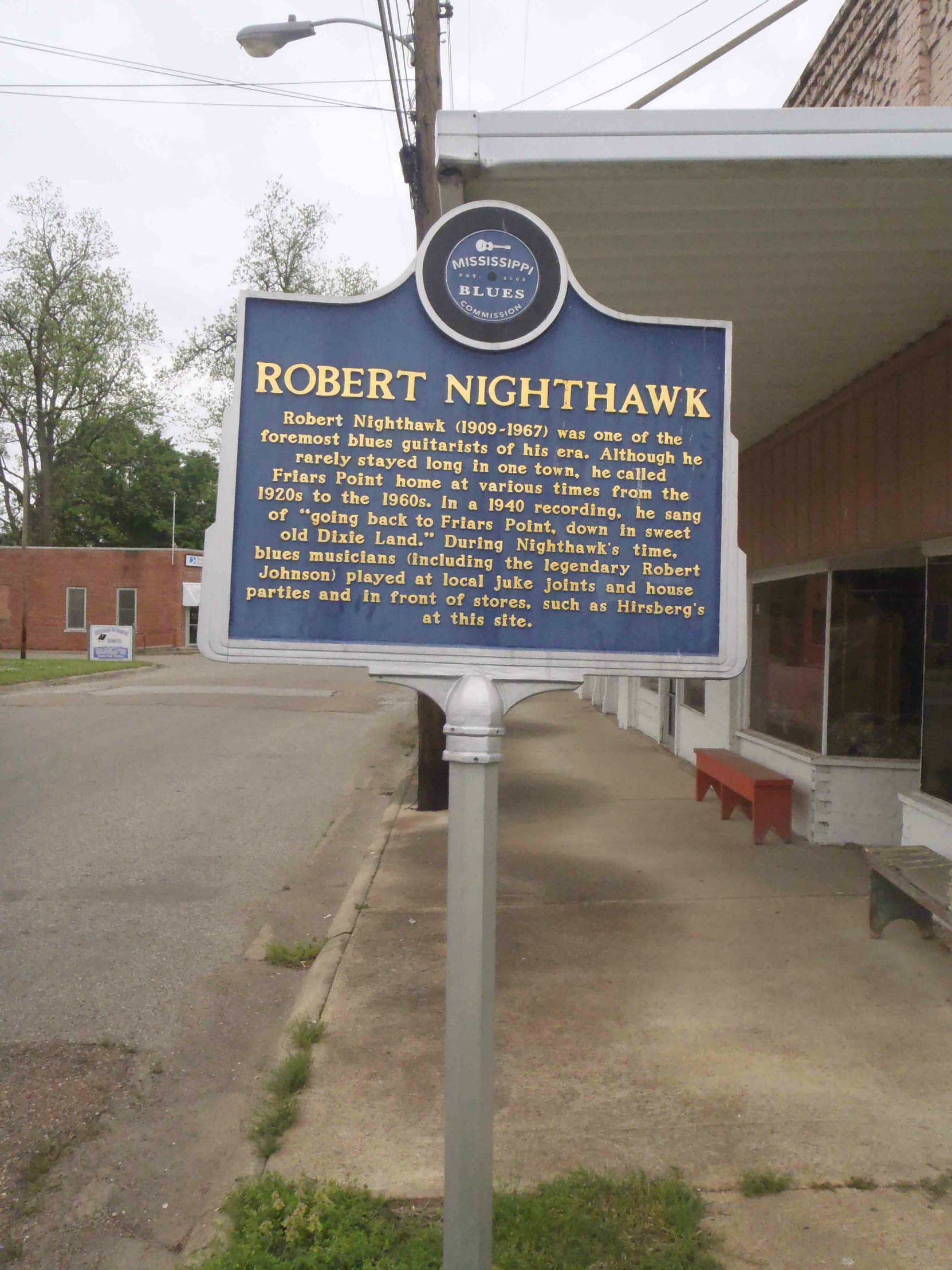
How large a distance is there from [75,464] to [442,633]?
55984mm

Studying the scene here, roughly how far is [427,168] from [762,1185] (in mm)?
8801

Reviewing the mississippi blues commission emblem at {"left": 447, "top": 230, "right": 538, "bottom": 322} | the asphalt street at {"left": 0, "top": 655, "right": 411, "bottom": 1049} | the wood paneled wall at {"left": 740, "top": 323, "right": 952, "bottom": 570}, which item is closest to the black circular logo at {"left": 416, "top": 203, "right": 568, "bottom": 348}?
the mississippi blues commission emblem at {"left": 447, "top": 230, "right": 538, "bottom": 322}

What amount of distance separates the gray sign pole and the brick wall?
6168mm

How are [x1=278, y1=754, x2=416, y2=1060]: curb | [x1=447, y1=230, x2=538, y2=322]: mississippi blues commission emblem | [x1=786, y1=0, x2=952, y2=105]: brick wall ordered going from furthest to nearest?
[x1=786, y1=0, x2=952, y2=105]: brick wall, [x1=278, y1=754, x2=416, y2=1060]: curb, [x1=447, y1=230, x2=538, y2=322]: mississippi blues commission emblem

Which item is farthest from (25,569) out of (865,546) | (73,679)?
(865,546)

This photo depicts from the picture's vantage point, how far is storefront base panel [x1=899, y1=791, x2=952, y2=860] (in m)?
6.01

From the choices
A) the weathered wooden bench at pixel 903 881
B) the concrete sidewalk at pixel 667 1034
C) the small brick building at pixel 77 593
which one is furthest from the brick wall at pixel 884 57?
the small brick building at pixel 77 593

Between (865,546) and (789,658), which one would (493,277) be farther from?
(789,658)

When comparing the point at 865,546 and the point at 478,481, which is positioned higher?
the point at 865,546

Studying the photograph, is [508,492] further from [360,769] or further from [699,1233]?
[360,769]

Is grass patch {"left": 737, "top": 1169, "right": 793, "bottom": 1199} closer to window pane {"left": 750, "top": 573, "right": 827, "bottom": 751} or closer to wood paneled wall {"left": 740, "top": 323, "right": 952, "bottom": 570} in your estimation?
wood paneled wall {"left": 740, "top": 323, "right": 952, "bottom": 570}

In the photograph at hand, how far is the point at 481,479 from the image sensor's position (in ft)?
9.82

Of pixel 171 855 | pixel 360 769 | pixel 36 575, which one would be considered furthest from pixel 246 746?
pixel 36 575

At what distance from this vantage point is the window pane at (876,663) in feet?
25.0
